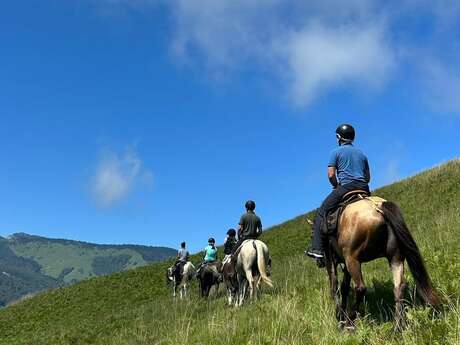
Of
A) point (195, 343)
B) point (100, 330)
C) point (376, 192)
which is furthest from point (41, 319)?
point (195, 343)

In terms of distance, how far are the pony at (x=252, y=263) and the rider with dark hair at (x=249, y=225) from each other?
47cm

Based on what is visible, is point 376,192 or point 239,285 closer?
A: point 239,285

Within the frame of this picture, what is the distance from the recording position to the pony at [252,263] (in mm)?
15266

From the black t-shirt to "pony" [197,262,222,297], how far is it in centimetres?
732

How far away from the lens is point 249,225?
1622 cm

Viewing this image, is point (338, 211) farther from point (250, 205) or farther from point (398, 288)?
point (250, 205)

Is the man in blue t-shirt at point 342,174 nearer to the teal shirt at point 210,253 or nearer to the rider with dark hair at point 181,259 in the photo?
the teal shirt at point 210,253

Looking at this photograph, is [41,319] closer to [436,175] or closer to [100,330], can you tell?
[100,330]

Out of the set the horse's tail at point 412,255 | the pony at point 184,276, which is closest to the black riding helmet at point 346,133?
Answer: the horse's tail at point 412,255

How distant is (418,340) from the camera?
5914mm

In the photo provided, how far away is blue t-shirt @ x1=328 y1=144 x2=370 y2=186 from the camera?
910cm

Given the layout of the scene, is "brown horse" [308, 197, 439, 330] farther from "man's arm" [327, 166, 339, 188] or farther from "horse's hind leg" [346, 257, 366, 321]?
"man's arm" [327, 166, 339, 188]

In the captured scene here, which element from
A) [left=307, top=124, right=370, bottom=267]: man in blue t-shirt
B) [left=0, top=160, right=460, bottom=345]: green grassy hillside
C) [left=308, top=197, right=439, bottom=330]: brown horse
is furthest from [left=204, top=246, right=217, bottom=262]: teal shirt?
[left=308, top=197, right=439, bottom=330]: brown horse

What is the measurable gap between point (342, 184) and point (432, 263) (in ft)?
9.56
